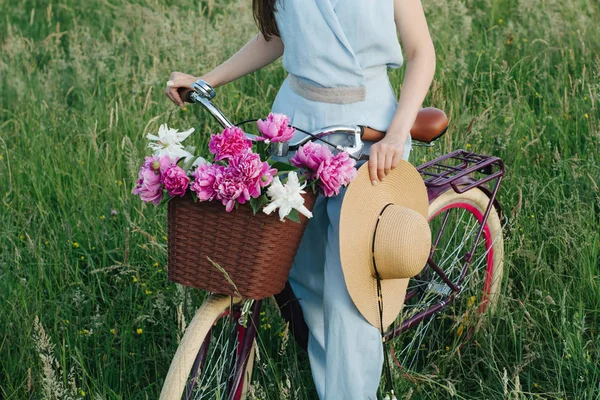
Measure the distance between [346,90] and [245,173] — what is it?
0.59 m

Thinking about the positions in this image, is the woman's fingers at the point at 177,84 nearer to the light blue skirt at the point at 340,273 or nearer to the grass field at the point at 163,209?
the light blue skirt at the point at 340,273

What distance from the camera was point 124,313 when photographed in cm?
329

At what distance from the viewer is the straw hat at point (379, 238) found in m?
2.41

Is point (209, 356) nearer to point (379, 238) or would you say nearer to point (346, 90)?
point (379, 238)

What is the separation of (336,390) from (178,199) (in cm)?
78

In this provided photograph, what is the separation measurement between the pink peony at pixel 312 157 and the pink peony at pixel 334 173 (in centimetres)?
2

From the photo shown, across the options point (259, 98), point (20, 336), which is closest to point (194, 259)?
point (20, 336)

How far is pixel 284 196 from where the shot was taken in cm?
204

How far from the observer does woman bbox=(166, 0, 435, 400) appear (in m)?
2.42

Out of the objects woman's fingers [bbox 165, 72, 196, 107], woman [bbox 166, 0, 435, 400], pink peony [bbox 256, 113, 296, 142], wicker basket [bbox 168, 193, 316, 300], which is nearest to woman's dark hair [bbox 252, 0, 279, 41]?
woman [bbox 166, 0, 435, 400]

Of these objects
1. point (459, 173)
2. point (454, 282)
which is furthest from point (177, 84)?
point (454, 282)

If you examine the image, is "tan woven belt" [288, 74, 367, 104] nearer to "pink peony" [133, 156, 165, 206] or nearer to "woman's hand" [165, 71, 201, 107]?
"woman's hand" [165, 71, 201, 107]

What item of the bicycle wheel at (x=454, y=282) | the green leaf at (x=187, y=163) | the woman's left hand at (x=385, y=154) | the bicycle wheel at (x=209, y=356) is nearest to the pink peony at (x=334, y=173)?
the woman's left hand at (x=385, y=154)

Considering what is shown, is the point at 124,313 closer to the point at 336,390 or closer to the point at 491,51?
the point at 336,390
